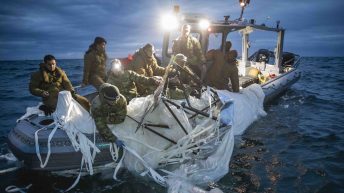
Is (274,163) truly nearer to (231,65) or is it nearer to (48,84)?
(231,65)

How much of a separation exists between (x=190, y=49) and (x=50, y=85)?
395 cm

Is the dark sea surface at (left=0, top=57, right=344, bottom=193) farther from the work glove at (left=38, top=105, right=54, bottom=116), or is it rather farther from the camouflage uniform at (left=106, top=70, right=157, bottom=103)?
the camouflage uniform at (left=106, top=70, right=157, bottom=103)

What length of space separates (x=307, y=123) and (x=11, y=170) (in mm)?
9213

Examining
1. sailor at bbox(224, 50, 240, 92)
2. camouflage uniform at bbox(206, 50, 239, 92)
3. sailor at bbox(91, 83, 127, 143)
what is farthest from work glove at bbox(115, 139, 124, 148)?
sailor at bbox(224, 50, 240, 92)

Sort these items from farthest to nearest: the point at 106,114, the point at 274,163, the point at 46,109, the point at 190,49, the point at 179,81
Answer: the point at 190,49, the point at 274,163, the point at 179,81, the point at 46,109, the point at 106,114

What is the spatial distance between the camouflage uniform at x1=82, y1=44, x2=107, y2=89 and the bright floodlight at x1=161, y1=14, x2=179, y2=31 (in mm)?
2669

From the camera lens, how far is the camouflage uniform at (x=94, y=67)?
292 inches

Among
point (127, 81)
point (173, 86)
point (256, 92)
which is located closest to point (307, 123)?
point (256, 92)

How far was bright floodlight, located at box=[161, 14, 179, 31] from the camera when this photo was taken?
930 centimetres

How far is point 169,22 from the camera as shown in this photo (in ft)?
31.0

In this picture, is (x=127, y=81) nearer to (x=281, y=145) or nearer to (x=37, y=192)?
(x=37, y=192)

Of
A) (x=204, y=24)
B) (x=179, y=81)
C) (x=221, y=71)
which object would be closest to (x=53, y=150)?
(x=179, y=81)

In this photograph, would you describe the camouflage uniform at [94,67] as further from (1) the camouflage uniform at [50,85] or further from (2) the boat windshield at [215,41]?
(2) the boat windshield at [215,41]

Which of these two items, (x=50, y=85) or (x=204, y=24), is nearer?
(x=50, y=85)
